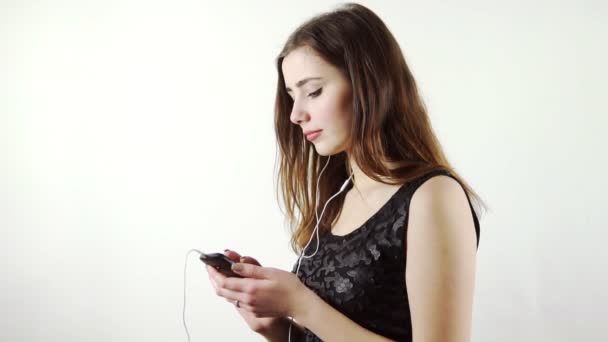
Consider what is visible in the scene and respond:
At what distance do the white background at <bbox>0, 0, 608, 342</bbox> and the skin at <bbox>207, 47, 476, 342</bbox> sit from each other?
0.96 meters

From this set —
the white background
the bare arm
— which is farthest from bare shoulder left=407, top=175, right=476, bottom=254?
the white background

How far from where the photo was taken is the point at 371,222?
4.00 feet

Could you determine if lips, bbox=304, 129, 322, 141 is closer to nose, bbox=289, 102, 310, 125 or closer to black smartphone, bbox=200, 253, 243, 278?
nose, bbox=289, 102, 310, 125

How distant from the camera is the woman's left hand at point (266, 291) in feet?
3.71

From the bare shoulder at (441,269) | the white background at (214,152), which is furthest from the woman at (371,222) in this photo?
the white background at (214,152)

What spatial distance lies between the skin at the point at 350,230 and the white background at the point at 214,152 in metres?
0.96

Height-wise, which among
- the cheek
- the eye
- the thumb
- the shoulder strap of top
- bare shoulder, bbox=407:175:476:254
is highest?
the eye

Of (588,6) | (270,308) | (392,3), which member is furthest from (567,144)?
(270,308)

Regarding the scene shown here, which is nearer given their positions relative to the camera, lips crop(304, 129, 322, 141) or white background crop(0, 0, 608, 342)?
lips crop(304, 129, 322, 141)

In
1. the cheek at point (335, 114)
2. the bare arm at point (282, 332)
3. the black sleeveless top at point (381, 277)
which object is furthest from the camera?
the bare arm at point (282, 332)

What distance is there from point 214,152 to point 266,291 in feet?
4.53

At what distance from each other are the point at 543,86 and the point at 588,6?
32cm

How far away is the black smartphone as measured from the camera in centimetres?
117

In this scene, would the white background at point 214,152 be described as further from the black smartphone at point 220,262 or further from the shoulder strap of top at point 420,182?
the black smartphone at point 220,262
